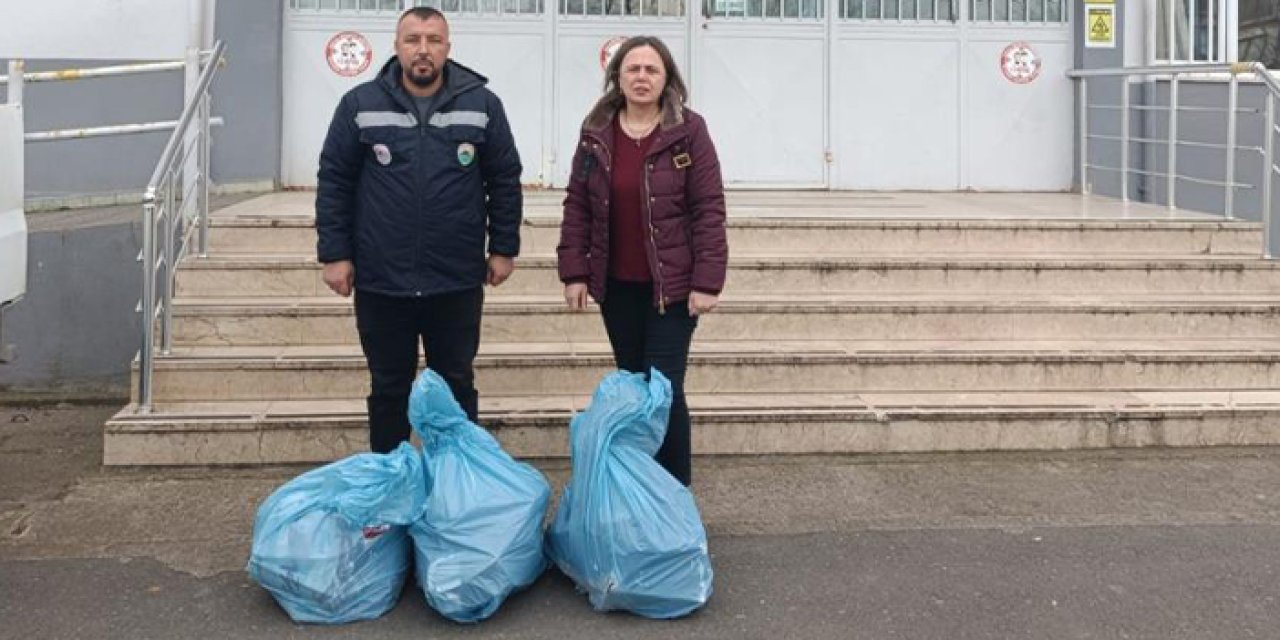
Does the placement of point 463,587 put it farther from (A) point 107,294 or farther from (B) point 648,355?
(A) point 107,294

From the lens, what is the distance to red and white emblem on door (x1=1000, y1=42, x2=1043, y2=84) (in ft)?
29.9

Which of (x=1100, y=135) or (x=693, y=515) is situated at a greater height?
(x=1100, y=135)

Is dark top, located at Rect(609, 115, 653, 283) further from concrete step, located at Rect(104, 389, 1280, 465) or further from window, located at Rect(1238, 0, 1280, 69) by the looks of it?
window, located at Rect(1238, 0, 1280, 69)

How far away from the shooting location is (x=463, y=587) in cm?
335

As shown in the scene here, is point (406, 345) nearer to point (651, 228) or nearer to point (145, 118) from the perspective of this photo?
point (651, 228)

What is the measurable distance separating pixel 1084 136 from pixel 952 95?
1094 millimetres

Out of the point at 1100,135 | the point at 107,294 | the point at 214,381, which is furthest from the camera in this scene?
the point at 1100,135

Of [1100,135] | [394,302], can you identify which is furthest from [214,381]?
[1100,135]

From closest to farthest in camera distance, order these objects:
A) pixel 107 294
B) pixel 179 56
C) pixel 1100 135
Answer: pixel 107 294 < pixel 179 56 < pixel 1100 135

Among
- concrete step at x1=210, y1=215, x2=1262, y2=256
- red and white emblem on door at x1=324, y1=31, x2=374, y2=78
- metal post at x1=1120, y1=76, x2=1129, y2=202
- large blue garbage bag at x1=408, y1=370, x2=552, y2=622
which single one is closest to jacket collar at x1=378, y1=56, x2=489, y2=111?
large blue garbage bag at x1=408, y1=370, x2=552, y2=622

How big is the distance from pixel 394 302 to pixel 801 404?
2.11 m

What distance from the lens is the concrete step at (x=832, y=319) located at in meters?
5.57

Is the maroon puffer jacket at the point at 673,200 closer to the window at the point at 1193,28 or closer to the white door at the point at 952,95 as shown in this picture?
the white door at the point at 952,95

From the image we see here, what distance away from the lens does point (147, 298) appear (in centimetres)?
488
